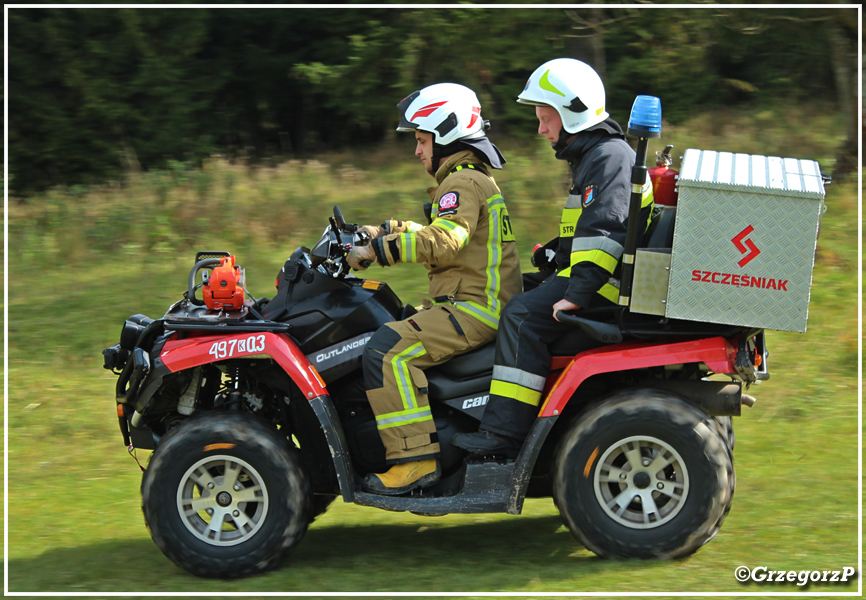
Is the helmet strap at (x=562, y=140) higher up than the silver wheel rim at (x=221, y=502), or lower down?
higher up

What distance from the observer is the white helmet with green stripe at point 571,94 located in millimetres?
5090

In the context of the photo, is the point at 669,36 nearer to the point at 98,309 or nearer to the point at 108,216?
the point at 108,216

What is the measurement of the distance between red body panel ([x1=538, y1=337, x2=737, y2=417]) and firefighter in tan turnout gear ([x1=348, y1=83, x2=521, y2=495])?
1.69 feet

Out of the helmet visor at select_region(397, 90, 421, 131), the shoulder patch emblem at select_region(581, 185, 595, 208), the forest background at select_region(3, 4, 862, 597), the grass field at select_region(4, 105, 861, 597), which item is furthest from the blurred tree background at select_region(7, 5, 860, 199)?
the shoulder patch emblem at select_region(581, 185, 595, 208)

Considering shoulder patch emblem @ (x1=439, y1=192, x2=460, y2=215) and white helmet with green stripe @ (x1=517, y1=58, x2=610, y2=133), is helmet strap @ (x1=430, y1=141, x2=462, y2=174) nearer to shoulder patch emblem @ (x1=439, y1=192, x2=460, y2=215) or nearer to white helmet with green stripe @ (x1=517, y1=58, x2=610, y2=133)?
shoulder patch emblem @ (x1=439, y1=192, x2=460, y2=215)

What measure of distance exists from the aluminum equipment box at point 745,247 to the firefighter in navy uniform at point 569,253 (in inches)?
12.4

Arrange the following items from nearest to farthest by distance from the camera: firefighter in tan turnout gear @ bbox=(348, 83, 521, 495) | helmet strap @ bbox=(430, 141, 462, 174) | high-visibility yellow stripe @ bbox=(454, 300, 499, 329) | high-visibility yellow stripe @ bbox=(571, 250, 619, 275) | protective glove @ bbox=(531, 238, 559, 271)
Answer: high-visibility yellow stripe @ bbox=(571, 250, 619, 275) → firefighter in tan turnout gear @ bbox=(348, 83, 521, 495) → high-visibility yellow stripe @ bbox=(454, 300, 499, 329) → helmet strap @ bbox=(430, 141, 462, 174) → protective glove @ bbox=(531, 238, 559, 271)

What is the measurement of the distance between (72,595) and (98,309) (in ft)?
18.8

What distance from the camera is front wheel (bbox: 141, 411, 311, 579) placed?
5.05m

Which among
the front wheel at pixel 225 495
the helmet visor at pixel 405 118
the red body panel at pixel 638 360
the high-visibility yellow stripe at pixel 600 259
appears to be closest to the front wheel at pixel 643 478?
the red body panel at pixel 638 360

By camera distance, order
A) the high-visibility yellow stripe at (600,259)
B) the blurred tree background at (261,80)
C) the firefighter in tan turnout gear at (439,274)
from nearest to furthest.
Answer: the high-visibility yellow stripe at (600,259) → the firefighter in tan turnout gear at (439,274) → the blurred tree background at (261,80)

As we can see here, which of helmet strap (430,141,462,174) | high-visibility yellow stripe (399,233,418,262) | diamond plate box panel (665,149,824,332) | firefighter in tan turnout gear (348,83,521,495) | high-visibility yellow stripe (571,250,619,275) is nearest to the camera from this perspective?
diamond plate box panel (665,149,824,332)

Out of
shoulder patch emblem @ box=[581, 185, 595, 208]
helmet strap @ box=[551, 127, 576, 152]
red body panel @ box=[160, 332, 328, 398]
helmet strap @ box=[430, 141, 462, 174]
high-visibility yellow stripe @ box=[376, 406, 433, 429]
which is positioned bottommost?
high-visibility yellow stripe @ box=[376, 406, 433, 429]

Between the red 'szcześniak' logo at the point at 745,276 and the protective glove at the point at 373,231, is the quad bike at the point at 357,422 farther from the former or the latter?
the red 'szcześniak' logo at the point at 745,276
